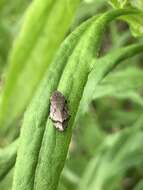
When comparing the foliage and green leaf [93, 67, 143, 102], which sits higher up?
the foliage

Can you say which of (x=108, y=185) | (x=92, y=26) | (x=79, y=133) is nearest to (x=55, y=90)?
(x=92, y=26)

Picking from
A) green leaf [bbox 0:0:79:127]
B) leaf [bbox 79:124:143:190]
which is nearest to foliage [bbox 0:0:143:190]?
green leaf [bbox 0:0:79:127]

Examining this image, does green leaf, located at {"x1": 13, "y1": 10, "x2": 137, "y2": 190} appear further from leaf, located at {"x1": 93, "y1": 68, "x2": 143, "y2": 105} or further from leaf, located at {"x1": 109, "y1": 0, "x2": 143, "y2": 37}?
leaf, located at {"x1": 93, "y1": 68, "x2": 143, "y2": 105}

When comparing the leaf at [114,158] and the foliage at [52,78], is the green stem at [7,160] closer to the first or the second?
the foliage at [52,78]

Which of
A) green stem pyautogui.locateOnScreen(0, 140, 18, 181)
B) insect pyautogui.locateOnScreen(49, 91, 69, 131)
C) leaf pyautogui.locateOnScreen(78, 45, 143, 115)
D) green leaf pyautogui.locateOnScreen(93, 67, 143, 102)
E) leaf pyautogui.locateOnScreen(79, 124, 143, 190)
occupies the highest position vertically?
insect pyautogui.locateOnScreen(49, 91, 69, 131)

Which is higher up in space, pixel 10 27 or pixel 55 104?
pixel 55 104

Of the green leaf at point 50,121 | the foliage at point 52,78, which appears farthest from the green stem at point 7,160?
the green leaf at point 50,121

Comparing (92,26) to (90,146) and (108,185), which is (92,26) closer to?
(108,185)

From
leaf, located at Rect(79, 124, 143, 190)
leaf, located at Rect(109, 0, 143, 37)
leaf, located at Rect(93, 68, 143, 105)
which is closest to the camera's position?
leaf, located at Rect(109, 0, 143, 37)
